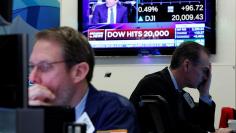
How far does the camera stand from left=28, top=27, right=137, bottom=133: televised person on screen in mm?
1594

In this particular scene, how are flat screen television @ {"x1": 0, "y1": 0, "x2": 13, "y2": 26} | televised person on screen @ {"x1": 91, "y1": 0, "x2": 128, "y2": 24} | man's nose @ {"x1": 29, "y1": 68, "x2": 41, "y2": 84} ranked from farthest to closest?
televised person on screen @ {"x1": 91, "y1": 0, "x2": 128, "y2": 24}
man's nose @ {"x1": 29, "y1": 68, "x2": 41, "y2": 84}
flat screen television @ {"x1": 0, "y1": 0, "x2": 13, "y2": 26}

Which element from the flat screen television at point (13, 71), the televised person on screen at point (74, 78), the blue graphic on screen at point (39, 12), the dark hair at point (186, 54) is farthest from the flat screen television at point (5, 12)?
the blue graphic on screen at point (39, 12)

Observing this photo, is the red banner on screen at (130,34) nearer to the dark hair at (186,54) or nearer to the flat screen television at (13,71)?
the dark hair at (186,54)

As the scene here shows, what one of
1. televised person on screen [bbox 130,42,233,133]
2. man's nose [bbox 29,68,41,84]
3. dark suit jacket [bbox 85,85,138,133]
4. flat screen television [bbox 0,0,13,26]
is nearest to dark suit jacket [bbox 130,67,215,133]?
televised person on screen [bbox 130,42,233,133]

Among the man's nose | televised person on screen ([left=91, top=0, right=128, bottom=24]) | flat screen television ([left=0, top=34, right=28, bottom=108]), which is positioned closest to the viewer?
flat screen television ([left=0, top=34, right=28, bottom=108])

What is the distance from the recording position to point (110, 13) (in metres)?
4.36

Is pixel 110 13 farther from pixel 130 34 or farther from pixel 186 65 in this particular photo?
pixel 186 65

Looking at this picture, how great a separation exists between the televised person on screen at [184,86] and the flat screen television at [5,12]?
1944mm

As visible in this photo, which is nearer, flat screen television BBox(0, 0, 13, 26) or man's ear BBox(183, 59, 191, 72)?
flat screen television BBox(0, 0, 13, 26)

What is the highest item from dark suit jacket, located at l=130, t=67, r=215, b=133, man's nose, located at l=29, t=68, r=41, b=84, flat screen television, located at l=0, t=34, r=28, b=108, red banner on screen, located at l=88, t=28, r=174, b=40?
red banner on screen, located at l=88, t=28, r=174, b=40

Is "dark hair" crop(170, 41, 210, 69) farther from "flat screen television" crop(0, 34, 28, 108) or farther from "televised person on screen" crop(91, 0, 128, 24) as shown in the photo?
"flat screen television" crop(0, 34, 28, 108)

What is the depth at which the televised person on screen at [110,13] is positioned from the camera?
4.33 metres

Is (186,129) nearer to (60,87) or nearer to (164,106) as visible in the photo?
(164,106)

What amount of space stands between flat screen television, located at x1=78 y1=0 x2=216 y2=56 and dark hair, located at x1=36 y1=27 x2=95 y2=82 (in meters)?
2.61
